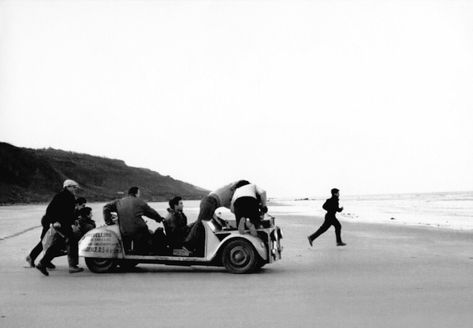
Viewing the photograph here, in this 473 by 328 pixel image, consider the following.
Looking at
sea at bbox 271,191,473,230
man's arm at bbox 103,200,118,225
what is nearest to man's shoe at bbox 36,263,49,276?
man's arm at bbox 103,200,118,225

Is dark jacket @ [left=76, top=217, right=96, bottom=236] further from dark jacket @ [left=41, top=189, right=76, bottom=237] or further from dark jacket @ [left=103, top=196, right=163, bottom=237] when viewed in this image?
dark jacket @ [left=103, top=196, right=163, bottom=237]

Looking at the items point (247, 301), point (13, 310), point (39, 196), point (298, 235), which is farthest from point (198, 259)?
point (39, 196)

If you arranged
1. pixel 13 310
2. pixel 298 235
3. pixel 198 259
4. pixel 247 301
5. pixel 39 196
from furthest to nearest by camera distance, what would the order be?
pixel 39 196, pixel 298 235, pixel 198 259, pixel 247 301, pixel 13 310

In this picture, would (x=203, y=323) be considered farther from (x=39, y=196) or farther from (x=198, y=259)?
(x=39, y=196)

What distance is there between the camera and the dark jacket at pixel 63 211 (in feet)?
43.2

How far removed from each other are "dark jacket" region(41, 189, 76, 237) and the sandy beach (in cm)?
87

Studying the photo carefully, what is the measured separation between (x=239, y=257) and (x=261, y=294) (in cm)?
279

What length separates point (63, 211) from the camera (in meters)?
13.2

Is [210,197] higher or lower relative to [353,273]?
higher

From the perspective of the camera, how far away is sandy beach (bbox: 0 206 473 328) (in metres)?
8.14

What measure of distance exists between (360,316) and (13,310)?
4146 millimetres

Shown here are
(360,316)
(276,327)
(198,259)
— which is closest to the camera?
(276,327)

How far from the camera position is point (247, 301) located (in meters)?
9.57

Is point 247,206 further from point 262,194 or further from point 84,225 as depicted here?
point 84,225
